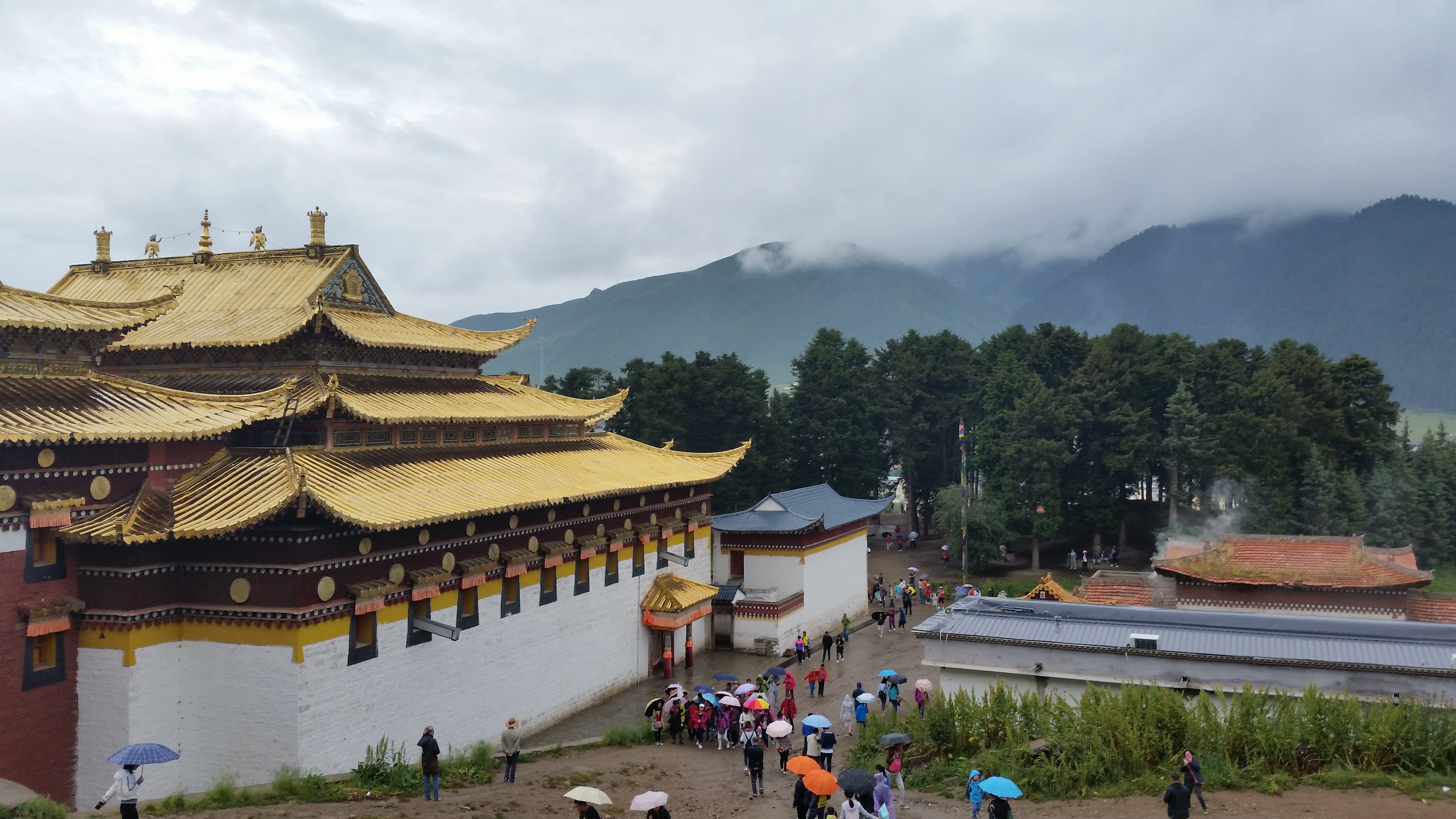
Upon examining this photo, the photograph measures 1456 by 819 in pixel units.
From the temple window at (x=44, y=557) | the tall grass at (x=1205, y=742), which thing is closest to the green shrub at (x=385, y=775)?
the temple window at (x=44, y=557)

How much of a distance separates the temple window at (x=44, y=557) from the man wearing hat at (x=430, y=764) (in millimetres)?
7942

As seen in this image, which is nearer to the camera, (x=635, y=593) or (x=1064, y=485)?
(x=635, y=593)

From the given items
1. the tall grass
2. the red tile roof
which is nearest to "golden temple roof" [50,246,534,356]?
the tall grass

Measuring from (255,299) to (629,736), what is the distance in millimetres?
16597

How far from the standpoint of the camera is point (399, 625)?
74.3 ft

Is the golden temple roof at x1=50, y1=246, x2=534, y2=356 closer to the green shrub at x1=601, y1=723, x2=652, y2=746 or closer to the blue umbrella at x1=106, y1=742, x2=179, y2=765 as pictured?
the blue umbrella at x1=106, y1=742, x2=179, y2=765

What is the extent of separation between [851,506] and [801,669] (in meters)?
12.7

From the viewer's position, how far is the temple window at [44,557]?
60.8ft

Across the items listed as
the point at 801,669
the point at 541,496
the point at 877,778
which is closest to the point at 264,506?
the point at 541,496

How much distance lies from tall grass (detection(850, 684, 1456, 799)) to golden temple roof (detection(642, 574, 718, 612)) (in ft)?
47.0

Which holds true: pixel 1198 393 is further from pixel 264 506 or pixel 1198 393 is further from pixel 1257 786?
pixel 264 506

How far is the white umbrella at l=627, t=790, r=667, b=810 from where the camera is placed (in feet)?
50.9

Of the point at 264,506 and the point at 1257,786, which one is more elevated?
the point at 264,506

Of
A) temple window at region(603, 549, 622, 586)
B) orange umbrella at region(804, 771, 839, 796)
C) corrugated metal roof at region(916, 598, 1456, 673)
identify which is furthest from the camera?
temple window at region(603, 549, 622, 586)
